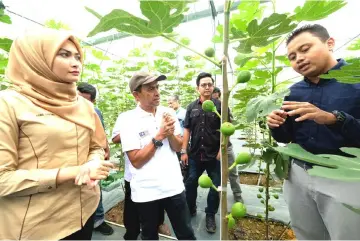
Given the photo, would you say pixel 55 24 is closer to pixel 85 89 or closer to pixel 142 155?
pixel 85 89

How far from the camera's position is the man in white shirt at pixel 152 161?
4.70 ft

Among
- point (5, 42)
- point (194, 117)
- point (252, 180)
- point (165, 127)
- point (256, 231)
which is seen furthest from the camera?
point (252, 180)

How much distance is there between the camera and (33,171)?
862 millimetres

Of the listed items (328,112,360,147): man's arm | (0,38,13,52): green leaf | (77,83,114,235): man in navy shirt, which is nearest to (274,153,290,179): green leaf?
(328,112,360,147): man's arm

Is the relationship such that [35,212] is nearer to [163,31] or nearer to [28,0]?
[163,31]

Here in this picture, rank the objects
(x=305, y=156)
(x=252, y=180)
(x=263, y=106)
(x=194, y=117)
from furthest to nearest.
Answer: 1. (x=252, y=180)
2. (x=194, y=117)
3. (x=263, y=106)
4. (x=305, y=156)

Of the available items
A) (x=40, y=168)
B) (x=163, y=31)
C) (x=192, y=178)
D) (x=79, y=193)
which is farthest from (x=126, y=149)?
(x=192, y=178)

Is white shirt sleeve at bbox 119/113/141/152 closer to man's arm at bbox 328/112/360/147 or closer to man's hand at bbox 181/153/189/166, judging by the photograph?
man's arm at bbox 328/112/360/147

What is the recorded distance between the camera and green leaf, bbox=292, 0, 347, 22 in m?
0.70

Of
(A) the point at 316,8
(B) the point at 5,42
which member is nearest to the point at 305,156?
(A) the point at 316,8

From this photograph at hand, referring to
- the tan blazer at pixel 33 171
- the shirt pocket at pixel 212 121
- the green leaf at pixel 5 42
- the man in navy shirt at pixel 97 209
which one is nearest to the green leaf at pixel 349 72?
the tan blazer at pixel 33 171

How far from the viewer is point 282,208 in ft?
8.81

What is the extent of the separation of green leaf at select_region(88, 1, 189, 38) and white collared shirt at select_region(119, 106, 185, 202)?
846 millimetres

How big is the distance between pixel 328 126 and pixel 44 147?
1263 millimetres
